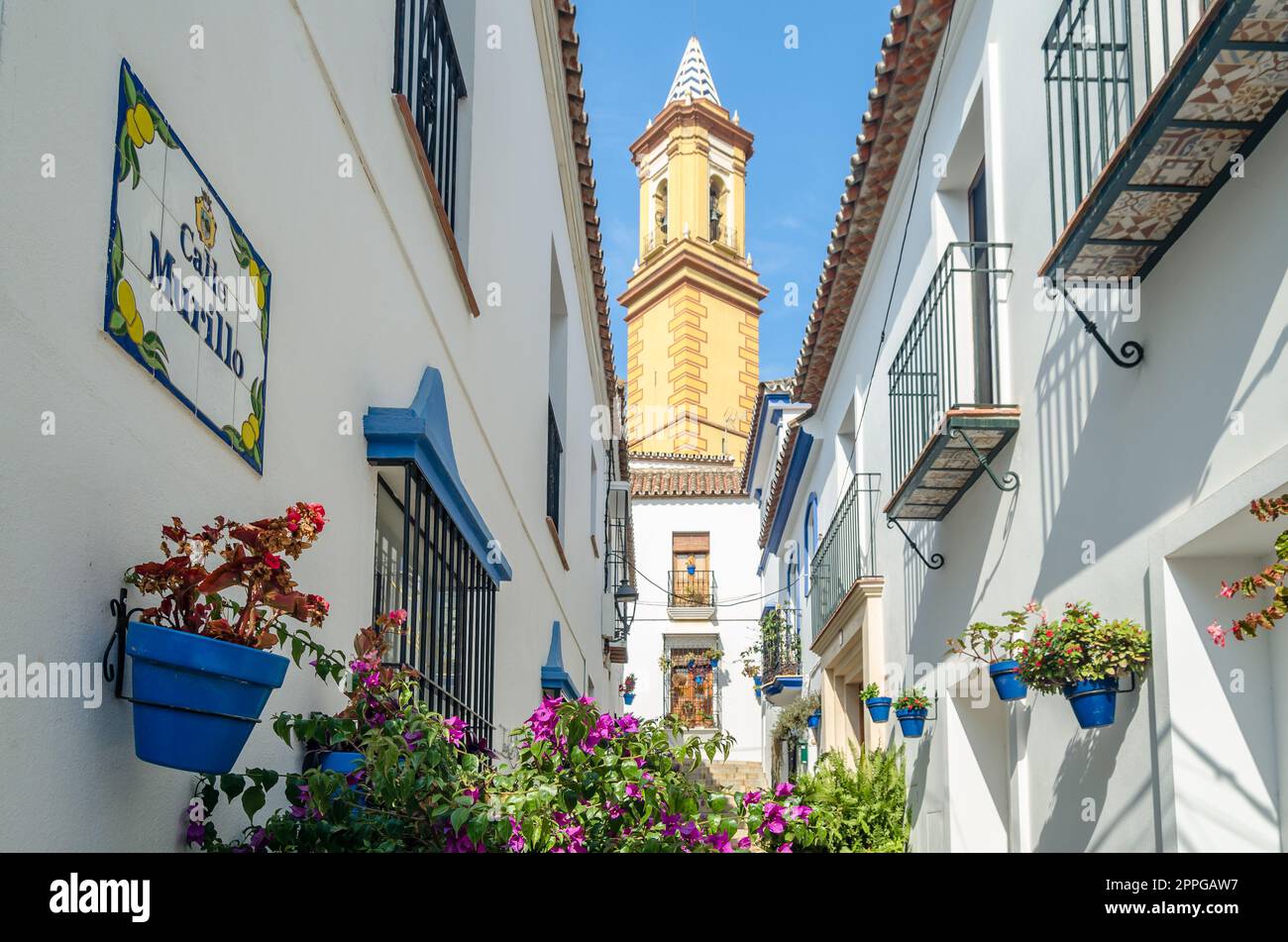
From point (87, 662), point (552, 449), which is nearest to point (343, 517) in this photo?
point (87, 662)

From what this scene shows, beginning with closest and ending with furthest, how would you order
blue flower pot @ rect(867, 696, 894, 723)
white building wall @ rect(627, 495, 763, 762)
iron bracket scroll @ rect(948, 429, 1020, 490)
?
iron bracket scroll @ rect(948, 429, 1020, 490) → blue flower pot @ rect(867, 696, 894, 723) → white building wall @ rect(627, 495, 763, 762)

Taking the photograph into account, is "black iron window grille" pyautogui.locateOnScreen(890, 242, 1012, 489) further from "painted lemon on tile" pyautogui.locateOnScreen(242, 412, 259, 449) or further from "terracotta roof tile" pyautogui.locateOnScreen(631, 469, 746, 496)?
"terracotta roof tile" pyautogui.locateOnScreen(631, 469, 746, 496)

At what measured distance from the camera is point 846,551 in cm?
1316

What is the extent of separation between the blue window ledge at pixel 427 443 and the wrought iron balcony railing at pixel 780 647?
574 inches

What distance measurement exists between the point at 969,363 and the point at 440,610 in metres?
3.42

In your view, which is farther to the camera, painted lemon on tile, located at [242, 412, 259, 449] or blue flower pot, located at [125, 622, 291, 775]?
painted lemon on tile, located at [242, 412, 259, 449]

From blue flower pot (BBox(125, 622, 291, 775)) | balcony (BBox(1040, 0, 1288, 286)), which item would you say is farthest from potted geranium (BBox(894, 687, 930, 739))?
blue flower pot (BBox(125, 622, 291, 775))

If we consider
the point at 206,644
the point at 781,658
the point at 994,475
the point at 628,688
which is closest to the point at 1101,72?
the point at 994,475

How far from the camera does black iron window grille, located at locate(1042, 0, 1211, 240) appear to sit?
4656 millimetres

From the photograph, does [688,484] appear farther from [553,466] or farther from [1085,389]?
[1085,389]

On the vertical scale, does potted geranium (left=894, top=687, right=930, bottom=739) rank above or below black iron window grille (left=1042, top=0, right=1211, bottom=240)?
below

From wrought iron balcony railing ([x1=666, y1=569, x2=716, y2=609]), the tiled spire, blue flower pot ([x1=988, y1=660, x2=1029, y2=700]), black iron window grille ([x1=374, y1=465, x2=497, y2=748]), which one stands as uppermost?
the tiled spire

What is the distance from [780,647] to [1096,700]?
17.2m

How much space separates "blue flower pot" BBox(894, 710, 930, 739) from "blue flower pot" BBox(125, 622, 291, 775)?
6892mm
